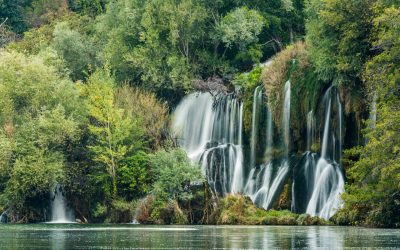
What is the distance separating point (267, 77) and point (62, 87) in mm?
16520

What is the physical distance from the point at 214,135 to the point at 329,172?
13875mm

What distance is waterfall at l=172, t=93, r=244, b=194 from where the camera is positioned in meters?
83.4

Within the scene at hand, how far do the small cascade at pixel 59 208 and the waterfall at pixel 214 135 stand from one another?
1017 cm

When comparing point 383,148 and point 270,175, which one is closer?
point 383,148

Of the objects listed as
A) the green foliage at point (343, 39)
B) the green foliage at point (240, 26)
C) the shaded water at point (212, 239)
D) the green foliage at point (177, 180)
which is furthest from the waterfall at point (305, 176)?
the green foliage at point (240, 26)

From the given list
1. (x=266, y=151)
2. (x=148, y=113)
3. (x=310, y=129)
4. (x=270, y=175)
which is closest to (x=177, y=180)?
(x=270, y=175)

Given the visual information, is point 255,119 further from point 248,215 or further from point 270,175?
point 248,215

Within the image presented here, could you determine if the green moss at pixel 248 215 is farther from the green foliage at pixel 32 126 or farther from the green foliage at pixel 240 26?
the green foliage at pixel 240 26

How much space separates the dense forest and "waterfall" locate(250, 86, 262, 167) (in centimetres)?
17

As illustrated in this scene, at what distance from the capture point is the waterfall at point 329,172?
75125 millimetres

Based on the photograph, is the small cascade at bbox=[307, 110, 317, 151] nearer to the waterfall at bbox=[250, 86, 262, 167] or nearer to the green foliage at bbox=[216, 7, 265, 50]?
the waterfall at bbox=[250, 86, 262, 167]

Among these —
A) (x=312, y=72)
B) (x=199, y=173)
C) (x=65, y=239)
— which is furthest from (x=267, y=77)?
(x=65, y=239)

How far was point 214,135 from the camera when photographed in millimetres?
88188

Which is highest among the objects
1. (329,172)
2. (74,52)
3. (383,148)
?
(74,52)
